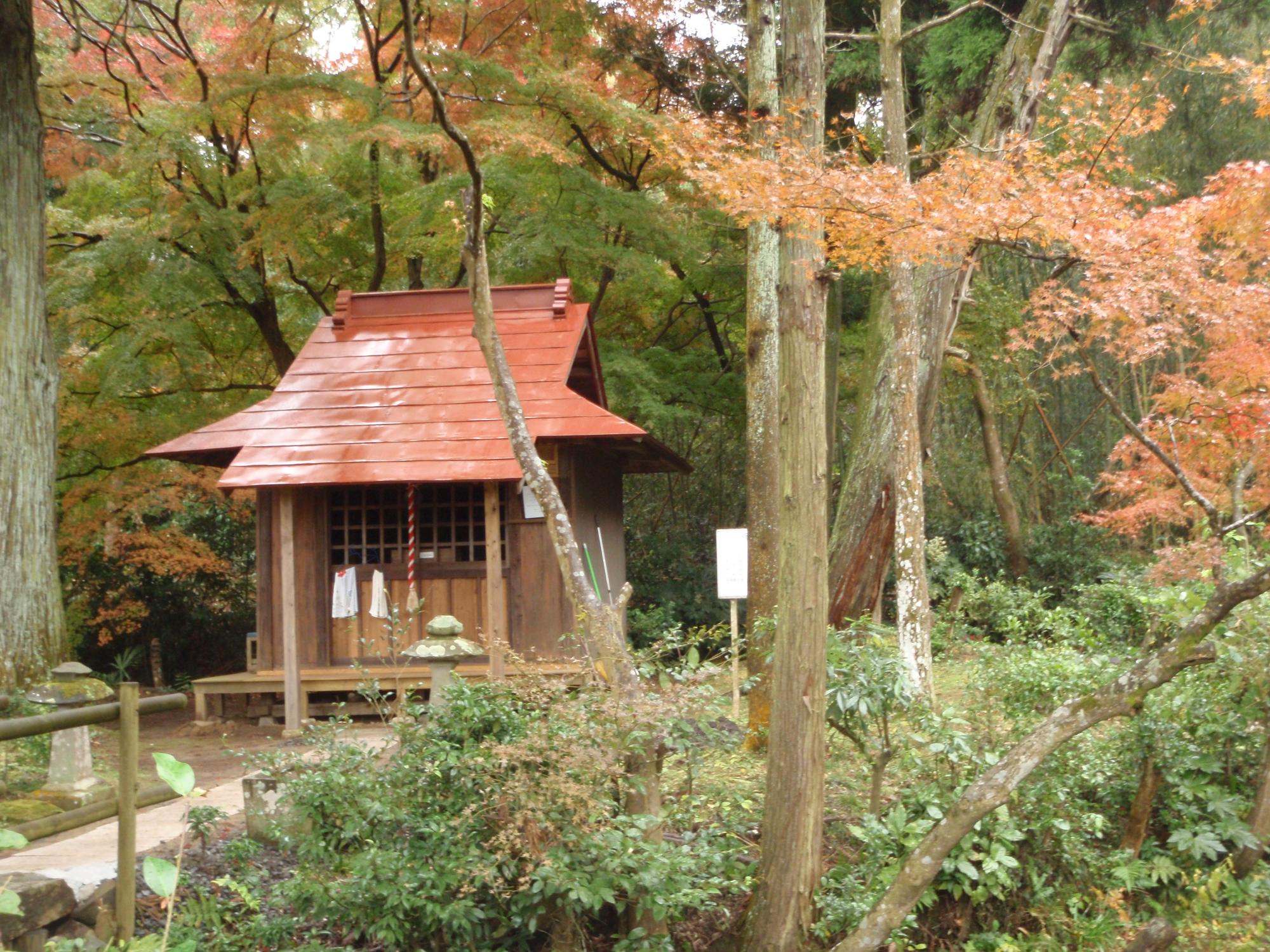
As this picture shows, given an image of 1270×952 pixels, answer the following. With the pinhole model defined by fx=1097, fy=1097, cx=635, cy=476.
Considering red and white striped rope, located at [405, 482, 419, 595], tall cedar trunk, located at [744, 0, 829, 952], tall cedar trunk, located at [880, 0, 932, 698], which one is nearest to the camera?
tall cedar trunk, located at [744, 0, 829, 952]

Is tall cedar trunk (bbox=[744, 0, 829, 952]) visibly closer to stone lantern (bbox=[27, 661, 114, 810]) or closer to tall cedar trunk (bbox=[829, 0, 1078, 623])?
stone lantern (bbox=[27, 661, 114, 810])

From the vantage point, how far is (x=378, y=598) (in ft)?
37.2

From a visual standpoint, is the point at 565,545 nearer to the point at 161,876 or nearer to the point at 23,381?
the point at 161,876

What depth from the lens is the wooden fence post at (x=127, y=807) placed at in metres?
4.23

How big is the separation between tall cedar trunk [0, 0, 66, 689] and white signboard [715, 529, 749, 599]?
5892 millimetres

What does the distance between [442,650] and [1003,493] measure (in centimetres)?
1256

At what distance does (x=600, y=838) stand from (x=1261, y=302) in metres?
7.74

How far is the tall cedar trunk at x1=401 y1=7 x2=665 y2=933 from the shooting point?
17.5ft

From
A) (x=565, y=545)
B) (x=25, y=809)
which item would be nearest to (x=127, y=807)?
(x=25, y=809)

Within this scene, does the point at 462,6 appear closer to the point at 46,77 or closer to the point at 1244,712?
the point at 46,77

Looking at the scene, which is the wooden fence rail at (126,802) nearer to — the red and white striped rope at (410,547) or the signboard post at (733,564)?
the signboard post at (733,564)

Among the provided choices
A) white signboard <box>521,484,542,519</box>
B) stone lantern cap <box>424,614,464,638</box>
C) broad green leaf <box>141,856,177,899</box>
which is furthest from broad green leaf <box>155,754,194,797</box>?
white signboard <box>521,484,542,519</box>

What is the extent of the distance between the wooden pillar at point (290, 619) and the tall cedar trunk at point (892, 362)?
537 centimetres

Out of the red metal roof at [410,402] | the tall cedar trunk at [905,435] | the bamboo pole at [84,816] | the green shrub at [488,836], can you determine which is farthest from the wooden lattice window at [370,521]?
the bamboo pole at [84,816]
